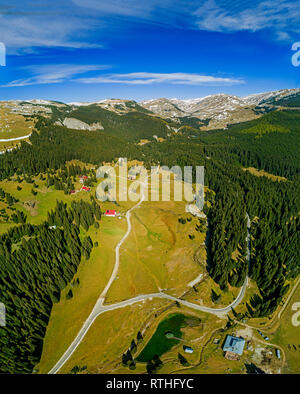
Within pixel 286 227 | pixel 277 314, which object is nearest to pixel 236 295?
pixel 277 314

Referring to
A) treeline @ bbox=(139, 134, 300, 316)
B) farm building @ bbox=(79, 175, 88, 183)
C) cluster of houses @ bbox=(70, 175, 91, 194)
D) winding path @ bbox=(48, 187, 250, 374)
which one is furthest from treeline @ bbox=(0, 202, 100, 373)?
treeline @ bbox=(139, 134, 300, 316)

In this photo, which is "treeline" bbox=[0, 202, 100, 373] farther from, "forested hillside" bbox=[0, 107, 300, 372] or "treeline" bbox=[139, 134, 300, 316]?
"treeline" bbox=[139, 134, 300, 316]

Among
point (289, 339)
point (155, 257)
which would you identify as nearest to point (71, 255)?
point (155, 257)

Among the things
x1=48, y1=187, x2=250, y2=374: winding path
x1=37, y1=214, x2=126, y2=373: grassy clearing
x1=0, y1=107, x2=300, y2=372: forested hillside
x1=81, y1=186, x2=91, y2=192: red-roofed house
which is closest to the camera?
x1=48, y1=187, x2=250, y2=374: winding path

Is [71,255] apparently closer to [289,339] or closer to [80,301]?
[80,301]
